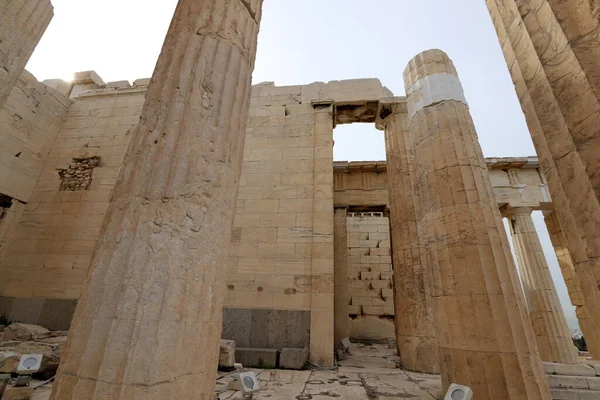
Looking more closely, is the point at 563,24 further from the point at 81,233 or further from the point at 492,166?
the point at 492,166

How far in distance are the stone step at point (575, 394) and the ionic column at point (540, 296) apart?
8.63 meters

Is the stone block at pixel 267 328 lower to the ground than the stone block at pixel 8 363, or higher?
higher

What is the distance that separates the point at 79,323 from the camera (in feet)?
6.54

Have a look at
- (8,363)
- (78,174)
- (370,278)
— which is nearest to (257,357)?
(8,363)

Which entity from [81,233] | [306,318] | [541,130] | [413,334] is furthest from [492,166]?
[81,233]

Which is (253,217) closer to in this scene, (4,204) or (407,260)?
(407,260)

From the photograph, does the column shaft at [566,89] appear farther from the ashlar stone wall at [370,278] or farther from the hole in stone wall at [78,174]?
the ashlar stone wall at [370,278]

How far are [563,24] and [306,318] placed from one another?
697cm

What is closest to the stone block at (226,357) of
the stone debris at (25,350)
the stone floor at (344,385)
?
the stone floor at (344,385)

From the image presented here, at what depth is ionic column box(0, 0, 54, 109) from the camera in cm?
424

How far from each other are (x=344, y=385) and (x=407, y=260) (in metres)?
3.99

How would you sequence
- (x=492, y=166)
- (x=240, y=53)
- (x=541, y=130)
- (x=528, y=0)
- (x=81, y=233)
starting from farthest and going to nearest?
(x=492, y=166), (x=81, y=233), (x=240, y=53), (x=528, y=0), (x=541, y=130)

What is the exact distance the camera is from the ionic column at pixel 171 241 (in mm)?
1856

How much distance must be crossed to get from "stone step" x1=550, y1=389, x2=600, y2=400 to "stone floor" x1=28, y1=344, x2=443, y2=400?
5.40 ft
